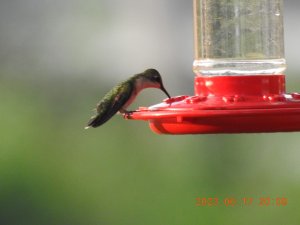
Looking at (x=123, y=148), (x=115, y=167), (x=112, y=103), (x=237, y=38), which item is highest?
(x=237, y=38)

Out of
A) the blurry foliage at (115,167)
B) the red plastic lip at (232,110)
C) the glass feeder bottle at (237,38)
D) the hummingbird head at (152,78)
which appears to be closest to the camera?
the red plastic lip at (232,110)

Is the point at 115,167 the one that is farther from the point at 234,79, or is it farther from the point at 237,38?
the point at 234,79

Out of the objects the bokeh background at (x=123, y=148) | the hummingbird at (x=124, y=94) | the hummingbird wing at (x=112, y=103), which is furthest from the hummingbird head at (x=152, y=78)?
the bokeh background at (x=123, y=148)

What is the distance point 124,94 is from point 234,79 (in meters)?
1.13

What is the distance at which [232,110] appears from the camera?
478 cm

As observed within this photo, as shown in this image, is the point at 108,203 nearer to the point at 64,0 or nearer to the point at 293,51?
the point at 293,51

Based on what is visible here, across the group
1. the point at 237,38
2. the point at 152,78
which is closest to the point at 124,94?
the point at 152,78

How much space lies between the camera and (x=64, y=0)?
12500 mm

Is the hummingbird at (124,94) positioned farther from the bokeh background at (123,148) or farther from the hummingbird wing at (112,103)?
the bokeh background at (123,148)

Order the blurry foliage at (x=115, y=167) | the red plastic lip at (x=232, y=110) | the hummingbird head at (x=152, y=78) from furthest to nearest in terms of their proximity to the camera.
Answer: the blurry foliage at (x=115, y=167) < the hummingbird head at (x=152, y=78) < the red plastic lip at (x=232, y=110)

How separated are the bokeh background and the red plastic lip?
12.7 ft

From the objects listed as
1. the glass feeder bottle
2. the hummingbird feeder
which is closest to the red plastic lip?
the hummingbird feeder

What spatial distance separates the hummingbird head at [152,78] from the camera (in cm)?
605

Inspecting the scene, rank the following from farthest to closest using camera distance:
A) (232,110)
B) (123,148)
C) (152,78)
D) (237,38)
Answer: (123,148), (152,78), (237,38), (232,110)
